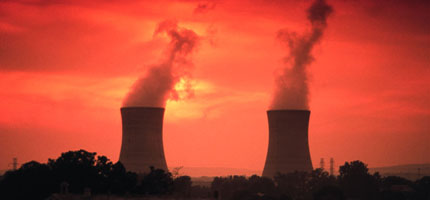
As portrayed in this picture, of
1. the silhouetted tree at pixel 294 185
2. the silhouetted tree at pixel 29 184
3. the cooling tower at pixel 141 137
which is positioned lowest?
the silhouetted tree at pixel 29 184

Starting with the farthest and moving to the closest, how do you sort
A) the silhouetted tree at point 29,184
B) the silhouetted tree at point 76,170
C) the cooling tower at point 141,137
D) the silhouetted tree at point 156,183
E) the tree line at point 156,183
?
the cooling tower at point 141,137
the silhouetted tree at point 156,183
the silhouetted tree at point 76,170
the tree line at point 156,183
the silhouetted tree at point 29,184

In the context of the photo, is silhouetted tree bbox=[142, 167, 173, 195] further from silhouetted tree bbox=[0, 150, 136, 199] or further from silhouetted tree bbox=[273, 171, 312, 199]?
silhouetted tree bbox=[273, 171, 312, 199]

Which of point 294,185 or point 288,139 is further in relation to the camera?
point 294,185

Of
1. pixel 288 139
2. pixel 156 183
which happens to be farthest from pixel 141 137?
pixel 288 139

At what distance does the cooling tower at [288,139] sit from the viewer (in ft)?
162

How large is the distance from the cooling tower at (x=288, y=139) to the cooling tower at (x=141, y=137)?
730cm

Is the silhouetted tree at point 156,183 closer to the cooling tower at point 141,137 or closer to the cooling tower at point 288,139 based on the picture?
the cooling tower at point 141,137

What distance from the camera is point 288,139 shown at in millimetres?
49312

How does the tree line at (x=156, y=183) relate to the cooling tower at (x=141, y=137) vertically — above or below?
below

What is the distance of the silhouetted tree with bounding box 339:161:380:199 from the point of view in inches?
2447

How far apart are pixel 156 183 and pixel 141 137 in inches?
110

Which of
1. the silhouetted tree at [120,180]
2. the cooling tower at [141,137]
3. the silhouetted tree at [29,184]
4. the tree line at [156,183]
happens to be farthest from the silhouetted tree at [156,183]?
the silhouetted tree at [29,184]

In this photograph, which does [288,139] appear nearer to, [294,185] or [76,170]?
[294,185]

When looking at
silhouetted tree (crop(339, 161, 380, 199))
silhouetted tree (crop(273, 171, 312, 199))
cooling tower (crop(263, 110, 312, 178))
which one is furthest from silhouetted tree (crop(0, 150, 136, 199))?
silhouetted tree (crop(339, 161, 380, 199))
